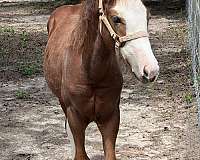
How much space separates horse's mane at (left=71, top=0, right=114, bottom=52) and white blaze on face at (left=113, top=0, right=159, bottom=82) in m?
0.24

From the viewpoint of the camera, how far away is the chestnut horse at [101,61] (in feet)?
10.1

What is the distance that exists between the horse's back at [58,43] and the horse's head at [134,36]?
1.19 meters

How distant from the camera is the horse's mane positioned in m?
3.51

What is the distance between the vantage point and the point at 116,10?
10.3ft

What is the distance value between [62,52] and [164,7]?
46.3 feet

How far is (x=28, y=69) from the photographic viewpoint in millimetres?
9141

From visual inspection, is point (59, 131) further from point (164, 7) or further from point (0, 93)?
point (164, 7)

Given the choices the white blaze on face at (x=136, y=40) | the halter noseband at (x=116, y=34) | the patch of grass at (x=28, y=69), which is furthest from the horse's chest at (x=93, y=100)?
the patch of grass at (x=28, y=69)

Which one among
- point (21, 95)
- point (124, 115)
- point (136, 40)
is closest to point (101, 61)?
point (136, 40)

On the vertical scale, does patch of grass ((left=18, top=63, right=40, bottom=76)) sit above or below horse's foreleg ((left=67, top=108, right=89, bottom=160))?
below

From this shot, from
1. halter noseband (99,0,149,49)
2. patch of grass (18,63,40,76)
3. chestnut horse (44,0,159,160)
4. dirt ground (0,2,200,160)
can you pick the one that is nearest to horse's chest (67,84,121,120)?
chestnut horse (44,0,159,160)

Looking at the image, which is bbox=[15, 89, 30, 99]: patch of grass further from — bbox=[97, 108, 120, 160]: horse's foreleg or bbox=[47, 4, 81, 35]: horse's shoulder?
bbox=[97, 108, 120, 160]: horse's foreleg

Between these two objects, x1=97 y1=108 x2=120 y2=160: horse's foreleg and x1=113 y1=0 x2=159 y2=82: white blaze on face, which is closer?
x1=113 y1=0 x2=159 y2=82: white blaze on face

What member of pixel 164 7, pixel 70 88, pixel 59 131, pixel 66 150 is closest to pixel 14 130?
pixel 59 131
